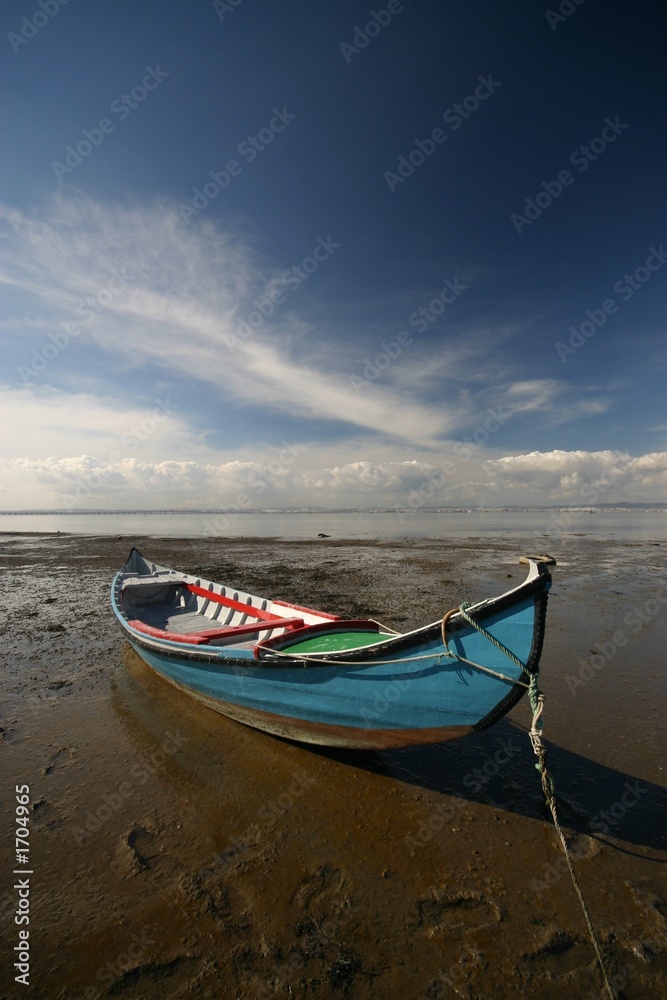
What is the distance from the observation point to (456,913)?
11.2ft

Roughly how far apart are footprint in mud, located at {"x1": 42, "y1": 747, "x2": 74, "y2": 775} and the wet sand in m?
0.03

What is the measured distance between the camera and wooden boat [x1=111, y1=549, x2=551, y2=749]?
404 cm

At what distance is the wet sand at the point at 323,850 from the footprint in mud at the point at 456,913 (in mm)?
15

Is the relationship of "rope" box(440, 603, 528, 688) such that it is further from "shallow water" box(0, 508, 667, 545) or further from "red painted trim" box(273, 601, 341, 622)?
"shallow water" box(0, 508, 667, 545)

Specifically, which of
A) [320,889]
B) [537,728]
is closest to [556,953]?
[537,728]

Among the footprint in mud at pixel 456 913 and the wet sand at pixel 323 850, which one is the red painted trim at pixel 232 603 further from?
the footprint in mud at pixel 456 913

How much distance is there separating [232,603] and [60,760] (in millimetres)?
4429

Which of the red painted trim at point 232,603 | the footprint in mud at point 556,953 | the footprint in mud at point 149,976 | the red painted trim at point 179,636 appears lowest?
the footprint in mud at point 556,953

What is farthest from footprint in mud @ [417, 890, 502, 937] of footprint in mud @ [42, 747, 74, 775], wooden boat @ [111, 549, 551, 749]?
footprint in mud @ [42, 747, 74, 775]

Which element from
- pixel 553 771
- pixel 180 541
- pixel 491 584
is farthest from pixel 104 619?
pixel 180 541

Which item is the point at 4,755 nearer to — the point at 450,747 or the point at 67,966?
the point at 67,966

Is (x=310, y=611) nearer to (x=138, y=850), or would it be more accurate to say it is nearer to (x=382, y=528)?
(x=138, y=850)

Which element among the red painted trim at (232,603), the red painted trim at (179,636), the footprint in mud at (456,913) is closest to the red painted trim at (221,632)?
the red painted trim at (179,636)

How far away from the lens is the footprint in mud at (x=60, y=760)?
534 cm
